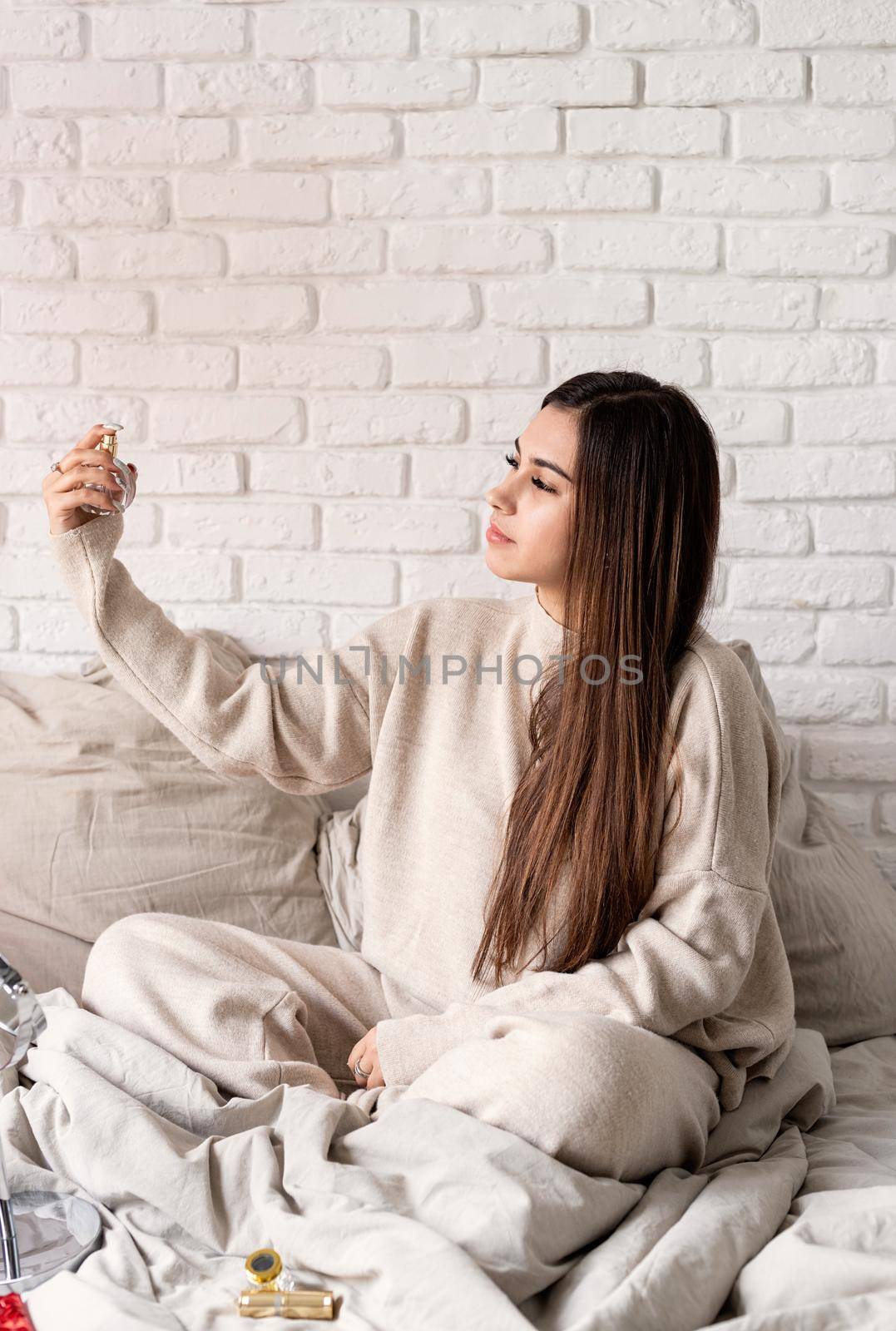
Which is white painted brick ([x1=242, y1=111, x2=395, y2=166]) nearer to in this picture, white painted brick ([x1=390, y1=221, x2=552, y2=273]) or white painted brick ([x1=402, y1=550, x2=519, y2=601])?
white painted brick ([x1=390, y1=221, x2=552, y2=273])

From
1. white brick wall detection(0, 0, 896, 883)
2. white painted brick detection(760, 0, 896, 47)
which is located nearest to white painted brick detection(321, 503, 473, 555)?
A: white brick wall detection(0, 0, 896, 883)

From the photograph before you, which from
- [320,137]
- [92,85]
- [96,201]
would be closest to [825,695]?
[320,137]

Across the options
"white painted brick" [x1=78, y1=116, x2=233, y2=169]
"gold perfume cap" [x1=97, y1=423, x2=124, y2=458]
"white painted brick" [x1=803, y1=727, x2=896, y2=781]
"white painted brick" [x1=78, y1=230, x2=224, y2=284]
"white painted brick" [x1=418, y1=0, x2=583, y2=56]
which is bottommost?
"white painted brick" [x1=803, y1=727, x2=896, y2=781]

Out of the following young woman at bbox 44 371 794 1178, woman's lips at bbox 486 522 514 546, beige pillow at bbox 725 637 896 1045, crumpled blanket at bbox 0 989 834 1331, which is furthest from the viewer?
beige pillow at bbox 725 637 896 1045

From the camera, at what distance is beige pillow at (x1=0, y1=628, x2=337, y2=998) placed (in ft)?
5.71

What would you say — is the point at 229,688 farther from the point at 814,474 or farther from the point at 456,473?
the point at 814,474

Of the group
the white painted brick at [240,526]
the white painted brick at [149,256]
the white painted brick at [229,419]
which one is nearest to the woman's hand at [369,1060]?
the white painted brick at [240,526]

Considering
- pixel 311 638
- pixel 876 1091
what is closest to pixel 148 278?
pixel 311 638

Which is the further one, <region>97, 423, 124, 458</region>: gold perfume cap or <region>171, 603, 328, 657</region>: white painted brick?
<region>171, 603, 328, 657</region>: white painted brick

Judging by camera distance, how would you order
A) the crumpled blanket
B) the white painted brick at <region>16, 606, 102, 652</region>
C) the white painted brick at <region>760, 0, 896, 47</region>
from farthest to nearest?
the white painted brick at <region>16, 606, 102, 652</region>, the white painted brick at <region>760, 0, 896, 47</region>, the crumpled blanket

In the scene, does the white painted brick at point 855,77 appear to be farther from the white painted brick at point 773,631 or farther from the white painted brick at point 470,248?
the white painted brick at point 773,631

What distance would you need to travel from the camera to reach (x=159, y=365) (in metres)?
2.07

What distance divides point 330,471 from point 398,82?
2.03 feet

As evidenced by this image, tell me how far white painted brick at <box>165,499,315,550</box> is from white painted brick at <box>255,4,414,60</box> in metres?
0.71
